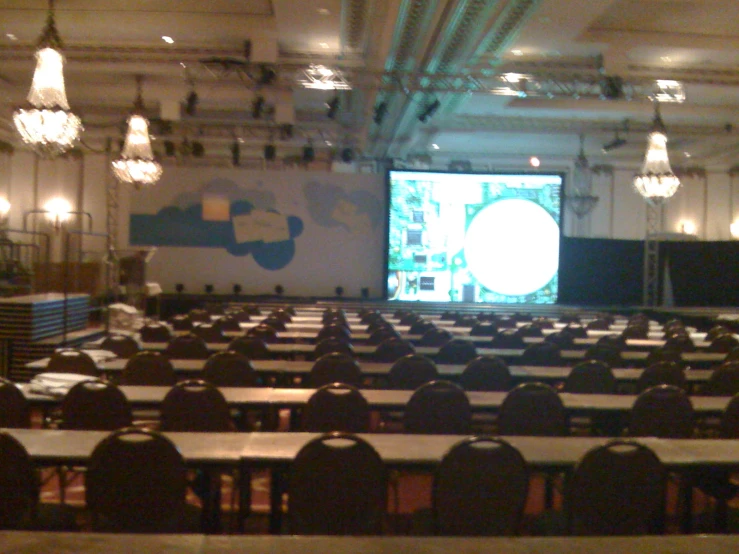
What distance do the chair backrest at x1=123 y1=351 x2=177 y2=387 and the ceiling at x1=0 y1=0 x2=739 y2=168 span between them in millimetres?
5420

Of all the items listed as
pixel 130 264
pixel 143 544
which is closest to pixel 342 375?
pixel 143 544

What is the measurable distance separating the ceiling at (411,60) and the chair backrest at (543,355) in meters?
4.32

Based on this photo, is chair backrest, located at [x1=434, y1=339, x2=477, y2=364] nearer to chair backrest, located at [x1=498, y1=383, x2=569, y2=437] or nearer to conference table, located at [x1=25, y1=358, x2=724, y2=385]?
conference table, located at [x1=25, y1=358, x2=724, y2=385]

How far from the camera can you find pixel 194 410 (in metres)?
4.00

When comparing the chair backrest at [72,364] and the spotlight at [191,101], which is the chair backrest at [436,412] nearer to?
the chair backrest at [72,364]

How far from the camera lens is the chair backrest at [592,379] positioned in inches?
210

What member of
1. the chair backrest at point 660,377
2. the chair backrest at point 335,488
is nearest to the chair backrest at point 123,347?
the chair backrest at point 335,488

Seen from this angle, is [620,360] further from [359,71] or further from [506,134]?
[506,134]

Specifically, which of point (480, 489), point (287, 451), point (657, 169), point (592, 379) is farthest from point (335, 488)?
point (657, 169)

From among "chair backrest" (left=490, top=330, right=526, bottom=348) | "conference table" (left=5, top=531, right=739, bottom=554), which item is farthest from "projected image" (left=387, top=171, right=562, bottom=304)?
"conference table" (left=5, top=531, right=739, bottom=554)

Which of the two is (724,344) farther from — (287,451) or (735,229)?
(735,229)

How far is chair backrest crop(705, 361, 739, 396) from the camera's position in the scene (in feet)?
18.0

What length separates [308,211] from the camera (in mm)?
16812

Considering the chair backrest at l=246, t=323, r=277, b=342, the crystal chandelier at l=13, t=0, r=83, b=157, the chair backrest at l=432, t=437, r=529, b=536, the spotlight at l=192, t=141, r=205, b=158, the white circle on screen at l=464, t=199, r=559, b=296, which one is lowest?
the chair backrest at l=432, t=437, r=529, b=536
